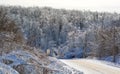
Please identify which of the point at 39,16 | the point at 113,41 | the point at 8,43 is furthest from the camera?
the point at 39,16

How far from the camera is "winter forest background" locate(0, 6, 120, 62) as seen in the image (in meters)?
21.2

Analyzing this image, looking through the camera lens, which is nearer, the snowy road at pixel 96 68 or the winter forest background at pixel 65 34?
the snowy road at pixel 96 68

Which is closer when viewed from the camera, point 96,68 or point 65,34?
point 96,68

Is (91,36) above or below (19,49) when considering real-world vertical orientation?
below

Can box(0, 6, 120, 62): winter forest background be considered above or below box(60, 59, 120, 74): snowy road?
below

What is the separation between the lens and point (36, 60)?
13.0m

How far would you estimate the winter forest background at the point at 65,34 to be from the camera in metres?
21.2

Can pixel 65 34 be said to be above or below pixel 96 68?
below

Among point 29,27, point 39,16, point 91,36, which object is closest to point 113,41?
point 91,36

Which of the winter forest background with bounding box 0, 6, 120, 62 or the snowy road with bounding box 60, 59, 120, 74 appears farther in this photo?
the winter forest background with bounding box 0, 6, 120, 62

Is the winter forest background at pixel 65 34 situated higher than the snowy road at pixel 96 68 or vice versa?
the snowy road at pixel 96 68

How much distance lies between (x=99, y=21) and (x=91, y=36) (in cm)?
10966

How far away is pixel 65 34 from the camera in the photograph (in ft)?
464

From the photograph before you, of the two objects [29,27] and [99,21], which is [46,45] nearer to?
[29,27]
